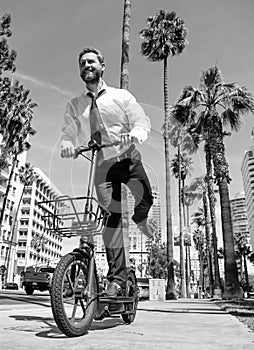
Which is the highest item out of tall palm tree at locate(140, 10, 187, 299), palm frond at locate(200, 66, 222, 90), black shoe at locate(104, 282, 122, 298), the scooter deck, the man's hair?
tall palm tree at locate(140, 10, 187, 299)

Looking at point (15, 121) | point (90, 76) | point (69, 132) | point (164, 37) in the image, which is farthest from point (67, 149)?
point (15, 121)

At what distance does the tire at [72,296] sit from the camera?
221cm

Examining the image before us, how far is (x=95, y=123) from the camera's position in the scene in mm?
3166

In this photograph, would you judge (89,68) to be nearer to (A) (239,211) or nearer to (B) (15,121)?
(B) (15,121)

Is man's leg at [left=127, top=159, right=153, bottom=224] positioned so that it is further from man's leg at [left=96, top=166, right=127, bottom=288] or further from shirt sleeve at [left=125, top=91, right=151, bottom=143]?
shirt sleeve at [left=125, top=91, right=151, bottom=143]

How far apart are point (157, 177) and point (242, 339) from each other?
1.62 m

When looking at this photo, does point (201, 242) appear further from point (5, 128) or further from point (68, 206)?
point (68, 206)

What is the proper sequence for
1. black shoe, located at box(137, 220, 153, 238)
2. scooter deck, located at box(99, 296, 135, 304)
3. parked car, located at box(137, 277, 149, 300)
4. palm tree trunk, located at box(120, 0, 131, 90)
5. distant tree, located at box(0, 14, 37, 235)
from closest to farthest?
scooter deck, located at box(99, 296, 135, 304) → black shoe, located at box(137, 220, 153, 238) → palm tree trunk, located at box(120, 0, 131, 90) → parked car, located at box(137, 277, 149, 300) → distant tree, located at box(0, 14, 37, 235)

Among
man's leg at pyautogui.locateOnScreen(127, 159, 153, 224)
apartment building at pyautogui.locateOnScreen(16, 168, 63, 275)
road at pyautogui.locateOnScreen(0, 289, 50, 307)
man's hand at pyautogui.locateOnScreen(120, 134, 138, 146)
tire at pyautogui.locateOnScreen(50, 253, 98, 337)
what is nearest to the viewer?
tire at pyautogui.locateOnScreen(50, 253, 98, 337)

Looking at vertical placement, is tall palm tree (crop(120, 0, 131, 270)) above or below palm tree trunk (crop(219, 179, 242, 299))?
above

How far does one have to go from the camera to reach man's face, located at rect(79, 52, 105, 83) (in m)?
3.22

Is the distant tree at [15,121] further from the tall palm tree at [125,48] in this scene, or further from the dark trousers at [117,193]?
the dark trousers at [117,193]

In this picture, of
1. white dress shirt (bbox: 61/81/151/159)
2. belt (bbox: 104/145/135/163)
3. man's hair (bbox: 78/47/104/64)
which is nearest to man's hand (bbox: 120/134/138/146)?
white dress shirt (bbox: 61/81/151/159)

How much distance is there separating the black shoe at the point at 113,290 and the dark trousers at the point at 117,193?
2.3 inches
